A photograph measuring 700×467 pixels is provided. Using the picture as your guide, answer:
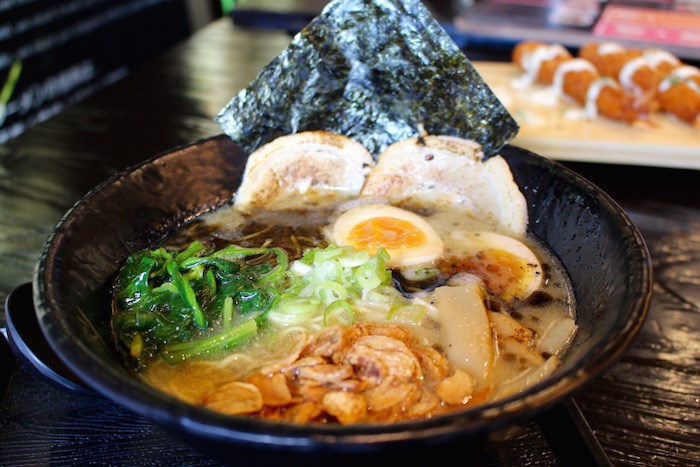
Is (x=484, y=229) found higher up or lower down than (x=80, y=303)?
lower down

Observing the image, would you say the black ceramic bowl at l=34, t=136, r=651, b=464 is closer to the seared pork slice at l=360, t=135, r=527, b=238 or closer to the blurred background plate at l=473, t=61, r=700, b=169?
the seared pork slice at l=360, t=135, r=527, b=238

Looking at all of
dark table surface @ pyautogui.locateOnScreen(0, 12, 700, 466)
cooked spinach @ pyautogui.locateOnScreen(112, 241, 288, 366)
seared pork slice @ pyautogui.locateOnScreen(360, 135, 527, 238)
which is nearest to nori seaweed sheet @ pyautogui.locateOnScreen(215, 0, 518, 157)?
seared pork slice @ pyautogui.locateOnScreen(360, 135, 527, 238)

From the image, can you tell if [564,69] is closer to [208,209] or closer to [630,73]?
[630,73]

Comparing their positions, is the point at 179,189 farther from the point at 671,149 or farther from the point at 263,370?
the point at 671,149

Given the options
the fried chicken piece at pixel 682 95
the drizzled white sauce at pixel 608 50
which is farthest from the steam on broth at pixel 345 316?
the drizzled white sauce at pixel 608 50

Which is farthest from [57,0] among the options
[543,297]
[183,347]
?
[543,297]

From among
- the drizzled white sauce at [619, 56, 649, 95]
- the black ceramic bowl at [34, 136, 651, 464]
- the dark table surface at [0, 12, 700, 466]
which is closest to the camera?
the black ceramic bowl at [34, 136, 651, 464]

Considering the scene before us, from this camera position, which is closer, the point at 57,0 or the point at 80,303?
the point at 80,303
